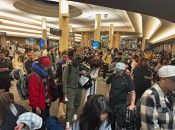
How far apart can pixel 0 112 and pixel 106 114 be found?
110 centimetres

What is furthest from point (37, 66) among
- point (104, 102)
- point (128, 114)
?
point (104, 102)

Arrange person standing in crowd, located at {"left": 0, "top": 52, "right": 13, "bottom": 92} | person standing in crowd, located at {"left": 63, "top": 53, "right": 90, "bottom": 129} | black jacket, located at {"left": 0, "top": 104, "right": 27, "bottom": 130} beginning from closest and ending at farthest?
black jacket, located at {"left": 0, "top": 104, "right": 27, "bottom": 130} < person standing in crowd, located at {"left": 63, "top": 53, "right": 90, "bottom": 129} < person standing in crowd, located at {"left": 0, "top": 52, "right": 13, "bottom": 92}

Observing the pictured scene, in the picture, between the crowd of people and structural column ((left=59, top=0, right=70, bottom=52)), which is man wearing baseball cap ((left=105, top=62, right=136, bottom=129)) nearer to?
the crowd of people

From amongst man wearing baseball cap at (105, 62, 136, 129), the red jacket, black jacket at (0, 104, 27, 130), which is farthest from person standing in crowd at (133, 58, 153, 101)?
black jacket at (0, 104, 27, 130)

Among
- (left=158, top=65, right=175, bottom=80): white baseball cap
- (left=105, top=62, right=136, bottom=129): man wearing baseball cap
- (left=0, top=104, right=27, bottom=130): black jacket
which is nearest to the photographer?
(left=158, top=65, right=175, bottom=80): white baseball cap

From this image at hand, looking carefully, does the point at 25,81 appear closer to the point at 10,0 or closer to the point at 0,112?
the point at 0,112

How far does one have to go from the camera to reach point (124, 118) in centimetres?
334

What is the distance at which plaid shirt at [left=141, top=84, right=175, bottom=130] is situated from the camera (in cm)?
217

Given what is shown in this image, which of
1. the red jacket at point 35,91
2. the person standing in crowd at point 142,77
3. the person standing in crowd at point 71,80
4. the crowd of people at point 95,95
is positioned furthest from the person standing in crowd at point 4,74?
the person standing in crowd at point 142,77

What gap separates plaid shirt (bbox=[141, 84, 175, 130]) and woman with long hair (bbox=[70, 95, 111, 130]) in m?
0.45

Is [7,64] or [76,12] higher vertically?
[76,12]

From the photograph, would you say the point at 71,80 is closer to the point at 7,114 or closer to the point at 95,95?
the point at 7,114

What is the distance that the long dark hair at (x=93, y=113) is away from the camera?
1.95 m

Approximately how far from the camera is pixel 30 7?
2297 centimetres
